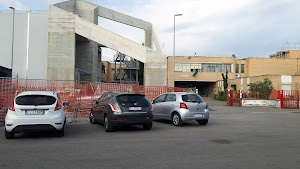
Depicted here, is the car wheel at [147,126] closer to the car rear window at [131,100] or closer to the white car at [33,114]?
the car rear window at [131,100]

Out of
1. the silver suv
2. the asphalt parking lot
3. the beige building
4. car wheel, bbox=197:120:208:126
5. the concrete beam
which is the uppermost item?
the concrete beam

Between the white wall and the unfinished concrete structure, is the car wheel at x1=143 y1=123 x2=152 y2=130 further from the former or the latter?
the white wall

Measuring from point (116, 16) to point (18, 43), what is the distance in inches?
554

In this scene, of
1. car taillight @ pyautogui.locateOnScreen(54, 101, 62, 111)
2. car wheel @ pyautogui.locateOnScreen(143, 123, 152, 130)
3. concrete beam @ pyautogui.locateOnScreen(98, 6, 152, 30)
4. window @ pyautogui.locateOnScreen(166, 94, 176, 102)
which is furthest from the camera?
concrete beam @ pyautogui.locateOnScreen(98, 6, 152, 30)

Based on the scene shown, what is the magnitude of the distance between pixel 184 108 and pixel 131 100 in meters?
3.05

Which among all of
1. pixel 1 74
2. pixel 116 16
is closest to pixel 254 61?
pixel 116 16

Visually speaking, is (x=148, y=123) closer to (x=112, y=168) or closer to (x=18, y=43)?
(x=112, y=168)

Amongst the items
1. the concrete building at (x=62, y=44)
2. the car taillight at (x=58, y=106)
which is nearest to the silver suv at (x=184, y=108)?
the car taillight at (x=58, y=106)

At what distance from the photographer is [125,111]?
11.9 metres

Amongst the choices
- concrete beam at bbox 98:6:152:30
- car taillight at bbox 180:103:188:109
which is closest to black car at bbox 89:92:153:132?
car taillight at bbox 180:103:188:109

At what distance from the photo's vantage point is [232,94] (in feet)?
110

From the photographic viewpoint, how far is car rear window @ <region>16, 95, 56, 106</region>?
10141 mm

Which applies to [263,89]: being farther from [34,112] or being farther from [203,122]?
[34,112]

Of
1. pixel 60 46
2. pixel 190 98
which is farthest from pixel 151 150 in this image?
pixel 60 46
